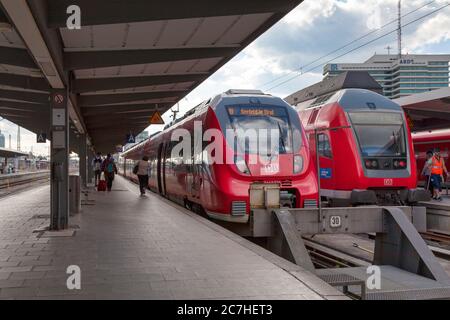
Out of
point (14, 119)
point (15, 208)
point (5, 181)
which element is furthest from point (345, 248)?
point (5, 181)

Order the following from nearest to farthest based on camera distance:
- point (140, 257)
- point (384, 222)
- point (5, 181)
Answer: point (140, 257)
point (384, 222)
point (5, 181)

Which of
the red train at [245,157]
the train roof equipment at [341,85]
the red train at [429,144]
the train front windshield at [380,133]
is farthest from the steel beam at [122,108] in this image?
the red train at [429,144]

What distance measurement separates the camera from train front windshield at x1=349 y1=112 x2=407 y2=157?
1297 cm

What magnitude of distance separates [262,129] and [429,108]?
9817 mm

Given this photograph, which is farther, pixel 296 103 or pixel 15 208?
pixel 296 103

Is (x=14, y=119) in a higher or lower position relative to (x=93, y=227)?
higher

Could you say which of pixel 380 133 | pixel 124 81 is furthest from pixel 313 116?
pixel 124 81

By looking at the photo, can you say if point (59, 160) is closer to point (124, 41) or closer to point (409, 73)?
point (124, 41)

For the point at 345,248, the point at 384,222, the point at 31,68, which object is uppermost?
the point at 31,68

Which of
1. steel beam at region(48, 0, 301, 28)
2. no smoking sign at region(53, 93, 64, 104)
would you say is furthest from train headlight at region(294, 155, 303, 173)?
no smoking sign at region(53, 93, 64, 104)
